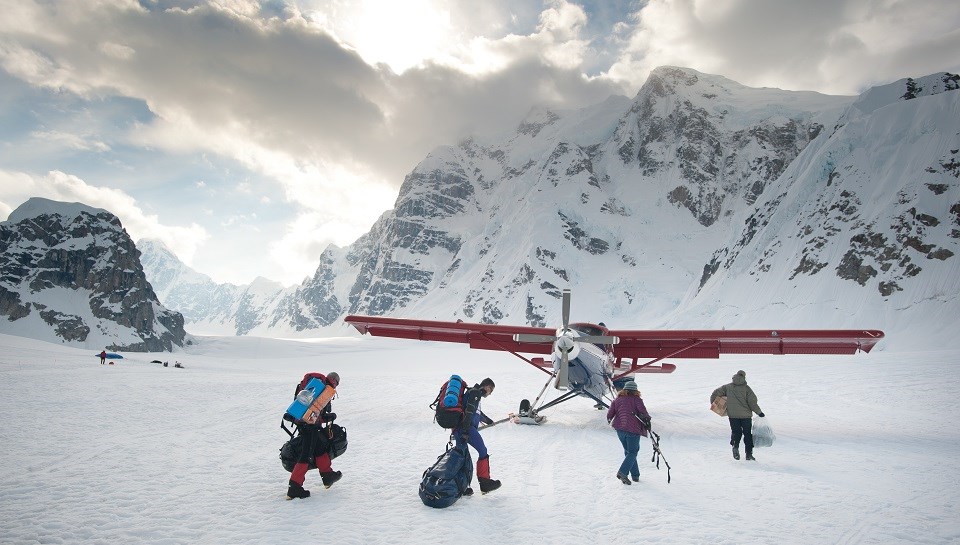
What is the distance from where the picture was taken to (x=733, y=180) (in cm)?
12875

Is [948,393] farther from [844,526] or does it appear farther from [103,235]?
[103,235]

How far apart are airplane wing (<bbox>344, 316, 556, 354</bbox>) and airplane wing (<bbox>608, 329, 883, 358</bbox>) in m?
2.99

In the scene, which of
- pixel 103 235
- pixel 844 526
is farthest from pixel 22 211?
pixel 844 526

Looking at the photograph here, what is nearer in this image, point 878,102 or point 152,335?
point 878,102

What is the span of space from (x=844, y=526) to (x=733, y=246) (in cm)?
8095

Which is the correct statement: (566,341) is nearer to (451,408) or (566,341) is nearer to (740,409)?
(740,409)

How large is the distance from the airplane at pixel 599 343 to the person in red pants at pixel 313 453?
5686 mm

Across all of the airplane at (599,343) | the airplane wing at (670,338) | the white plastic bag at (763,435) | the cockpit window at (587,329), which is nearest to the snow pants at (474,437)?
the airplane at (599,343)

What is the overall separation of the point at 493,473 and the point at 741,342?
9970 mm

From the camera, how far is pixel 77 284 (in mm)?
100375

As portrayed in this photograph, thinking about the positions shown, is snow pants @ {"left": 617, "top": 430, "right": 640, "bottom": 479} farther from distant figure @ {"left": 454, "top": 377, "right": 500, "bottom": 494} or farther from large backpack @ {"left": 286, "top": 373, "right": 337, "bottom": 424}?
large backpack @ {"left": 286, "top": 373, "right": 337, "bottom": 424}

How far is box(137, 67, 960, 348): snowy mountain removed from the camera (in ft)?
160

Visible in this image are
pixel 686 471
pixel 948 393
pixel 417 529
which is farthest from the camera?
pixel 948 393

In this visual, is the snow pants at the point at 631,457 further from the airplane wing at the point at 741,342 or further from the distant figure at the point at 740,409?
the airplane wing at the point at 741,342
